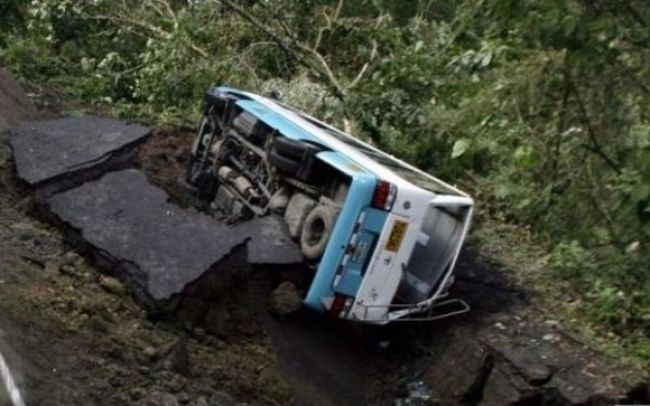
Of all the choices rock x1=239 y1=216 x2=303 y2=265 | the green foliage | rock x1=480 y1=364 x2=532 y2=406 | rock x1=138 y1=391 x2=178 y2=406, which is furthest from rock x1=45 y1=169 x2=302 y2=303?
the green foliage

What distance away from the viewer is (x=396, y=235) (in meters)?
8.15

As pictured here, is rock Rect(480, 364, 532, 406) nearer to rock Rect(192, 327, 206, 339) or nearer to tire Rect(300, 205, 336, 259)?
tire Rect(300, 205, 336, 259)

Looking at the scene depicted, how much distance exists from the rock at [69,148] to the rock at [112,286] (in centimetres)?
148

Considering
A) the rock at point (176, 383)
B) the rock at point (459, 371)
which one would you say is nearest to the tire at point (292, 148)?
the rock at point (459, 371)

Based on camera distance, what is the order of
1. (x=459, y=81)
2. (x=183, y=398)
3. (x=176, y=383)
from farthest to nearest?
1. (x=459, y=81)
2. (x=176, y=383)
3. (x=183, y=398)

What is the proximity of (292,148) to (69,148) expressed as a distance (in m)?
2.32

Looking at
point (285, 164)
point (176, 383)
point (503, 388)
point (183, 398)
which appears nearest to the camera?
point (183, 398)

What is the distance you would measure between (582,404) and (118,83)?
833 centimetres

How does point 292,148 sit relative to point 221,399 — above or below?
above

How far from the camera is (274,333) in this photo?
8422mm

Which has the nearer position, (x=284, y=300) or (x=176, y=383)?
(x=176, y=383)

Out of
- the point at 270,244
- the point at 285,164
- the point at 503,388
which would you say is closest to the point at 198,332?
the point at 270,244

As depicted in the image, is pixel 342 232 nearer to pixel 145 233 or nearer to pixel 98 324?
pixel 145 233

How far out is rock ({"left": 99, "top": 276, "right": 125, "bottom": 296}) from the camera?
25.5 ft
